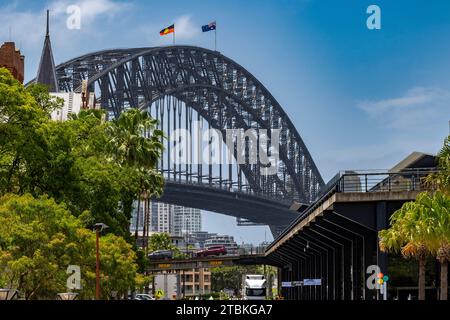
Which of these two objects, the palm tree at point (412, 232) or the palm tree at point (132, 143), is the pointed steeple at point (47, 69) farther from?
the palm tree at point (412, 232)

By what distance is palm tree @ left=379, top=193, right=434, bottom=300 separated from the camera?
52.2m

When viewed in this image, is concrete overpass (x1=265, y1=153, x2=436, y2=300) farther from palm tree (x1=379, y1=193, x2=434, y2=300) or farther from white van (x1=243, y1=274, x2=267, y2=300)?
white van (x1=243, y1=274, x2=267, y2=300)

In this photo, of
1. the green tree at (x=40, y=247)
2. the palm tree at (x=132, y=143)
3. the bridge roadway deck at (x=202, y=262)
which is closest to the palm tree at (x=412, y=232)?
the green tree at (x=40, y=247)

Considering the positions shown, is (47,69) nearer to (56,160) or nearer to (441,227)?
(56,160)

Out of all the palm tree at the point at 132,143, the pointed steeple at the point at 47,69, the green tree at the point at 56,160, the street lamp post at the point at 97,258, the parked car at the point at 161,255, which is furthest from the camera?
the parked car at the point at 161,255

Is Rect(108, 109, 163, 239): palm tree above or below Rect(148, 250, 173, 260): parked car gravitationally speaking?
above

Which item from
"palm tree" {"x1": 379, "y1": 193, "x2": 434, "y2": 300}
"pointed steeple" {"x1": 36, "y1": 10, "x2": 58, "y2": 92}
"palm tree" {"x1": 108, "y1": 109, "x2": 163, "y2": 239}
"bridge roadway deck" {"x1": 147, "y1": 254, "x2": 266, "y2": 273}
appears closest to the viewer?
"palm tree" {"x1": 379, "y1": 193, "x2": 434, "y2": 300}

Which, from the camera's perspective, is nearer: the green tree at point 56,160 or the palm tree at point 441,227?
the palm tree at point 441,227

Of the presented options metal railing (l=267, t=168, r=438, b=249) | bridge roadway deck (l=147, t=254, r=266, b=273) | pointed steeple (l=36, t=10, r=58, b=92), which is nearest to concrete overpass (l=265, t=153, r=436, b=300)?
metal railing (l=267, t=168, r=438, b=249)

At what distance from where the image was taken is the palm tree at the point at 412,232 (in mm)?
52188

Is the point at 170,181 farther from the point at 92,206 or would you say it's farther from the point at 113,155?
the point at 92,206

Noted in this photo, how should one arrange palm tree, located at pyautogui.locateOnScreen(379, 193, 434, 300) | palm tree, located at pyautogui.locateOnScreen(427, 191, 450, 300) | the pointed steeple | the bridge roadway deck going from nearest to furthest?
palm tree, located at pyautogui.locateOnScreen(427, 191, 450, 300) < palm tree, located at pyautogui.locateOnScreen(379, 193, 434, 300) < the pointed steeple < the bridge roadway deck

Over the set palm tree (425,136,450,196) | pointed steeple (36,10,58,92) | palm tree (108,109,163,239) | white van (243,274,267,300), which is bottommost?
white van (243,274,267,300)
